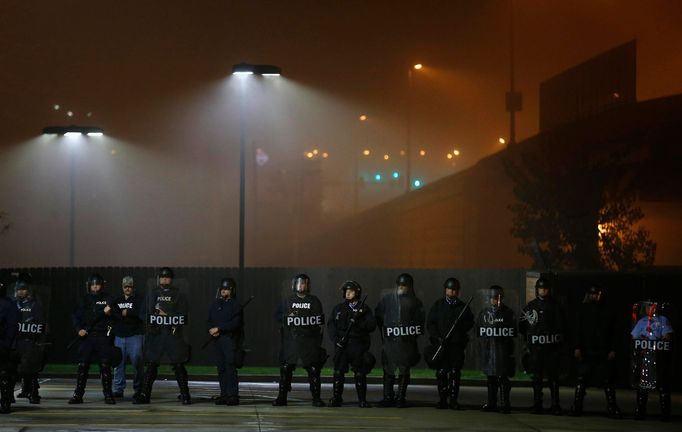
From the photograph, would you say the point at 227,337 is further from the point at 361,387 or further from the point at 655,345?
the point at 655,345

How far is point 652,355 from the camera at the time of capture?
18844 mm

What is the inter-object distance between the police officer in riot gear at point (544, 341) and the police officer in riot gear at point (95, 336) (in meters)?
6.91

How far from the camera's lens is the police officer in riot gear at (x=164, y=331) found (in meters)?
19.7

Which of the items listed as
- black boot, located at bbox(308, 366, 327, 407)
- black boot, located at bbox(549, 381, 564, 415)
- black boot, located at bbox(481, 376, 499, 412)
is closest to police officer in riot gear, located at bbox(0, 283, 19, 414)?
black boot, located at bbox(308, 366, 327, 407)

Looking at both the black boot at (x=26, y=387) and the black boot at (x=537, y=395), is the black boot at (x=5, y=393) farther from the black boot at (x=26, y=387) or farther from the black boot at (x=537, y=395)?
the black boot at (x=537, y=395)

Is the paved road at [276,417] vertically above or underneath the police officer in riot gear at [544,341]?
underneath

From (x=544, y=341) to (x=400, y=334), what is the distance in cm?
235

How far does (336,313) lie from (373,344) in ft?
32.8

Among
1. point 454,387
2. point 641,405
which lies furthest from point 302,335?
point 641,405

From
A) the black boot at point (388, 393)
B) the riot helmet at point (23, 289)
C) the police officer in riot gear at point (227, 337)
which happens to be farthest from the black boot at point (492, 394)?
the riot helmet at point (23, 289)

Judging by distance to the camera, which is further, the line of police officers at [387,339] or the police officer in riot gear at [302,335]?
the police officer in riot gear at [302,335]

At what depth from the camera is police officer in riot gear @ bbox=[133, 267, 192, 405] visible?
19.7 metres

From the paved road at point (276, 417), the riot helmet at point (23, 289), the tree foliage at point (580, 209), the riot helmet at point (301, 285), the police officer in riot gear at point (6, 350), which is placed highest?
the tree foliage at point (580, 209)

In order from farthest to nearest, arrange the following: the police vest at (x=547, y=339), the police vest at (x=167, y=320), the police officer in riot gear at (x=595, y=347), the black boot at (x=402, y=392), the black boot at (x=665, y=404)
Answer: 1. the police vest at (x=167, y=320)
2. the black boot at (x=402, y=392)
3. the police vest at (x=547, y=339)
4. the police officer in riot gear at (x=595, y=347)
5. the black boot at (x=665, y=404)
